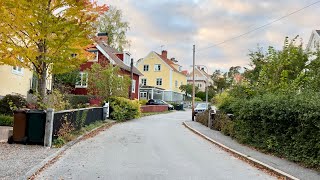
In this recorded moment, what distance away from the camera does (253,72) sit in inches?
961

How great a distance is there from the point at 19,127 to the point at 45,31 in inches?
191

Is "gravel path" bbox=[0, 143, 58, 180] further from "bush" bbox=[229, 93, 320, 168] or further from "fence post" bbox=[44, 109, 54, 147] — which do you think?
"bush" bbox=[229, 93, 320, 168]

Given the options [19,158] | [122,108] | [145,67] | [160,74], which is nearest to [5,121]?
[19,158]

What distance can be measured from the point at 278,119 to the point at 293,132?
773mm

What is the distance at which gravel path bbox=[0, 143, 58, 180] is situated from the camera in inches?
313

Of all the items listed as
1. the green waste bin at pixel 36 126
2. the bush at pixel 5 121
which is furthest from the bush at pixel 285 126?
the bush at pixel 5 121

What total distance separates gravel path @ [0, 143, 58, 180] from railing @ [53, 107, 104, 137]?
1475mm

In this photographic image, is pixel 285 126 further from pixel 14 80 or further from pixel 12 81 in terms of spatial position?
pixel 14 80

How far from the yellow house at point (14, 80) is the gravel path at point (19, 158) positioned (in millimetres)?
11086

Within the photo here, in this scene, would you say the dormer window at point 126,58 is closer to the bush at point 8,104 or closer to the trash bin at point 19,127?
the bush at point 8,104

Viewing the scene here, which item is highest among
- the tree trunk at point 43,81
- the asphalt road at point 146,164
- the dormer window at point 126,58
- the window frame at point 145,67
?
the window frame at point 145,67

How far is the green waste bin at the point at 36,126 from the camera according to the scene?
41.3 ft

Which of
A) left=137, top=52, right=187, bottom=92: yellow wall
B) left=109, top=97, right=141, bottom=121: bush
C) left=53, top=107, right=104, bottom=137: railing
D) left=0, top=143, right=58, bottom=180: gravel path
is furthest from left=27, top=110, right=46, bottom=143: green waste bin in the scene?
left=137, top=52, right=187, bottom=92: yellow wall

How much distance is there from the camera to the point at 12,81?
79.3 feet
